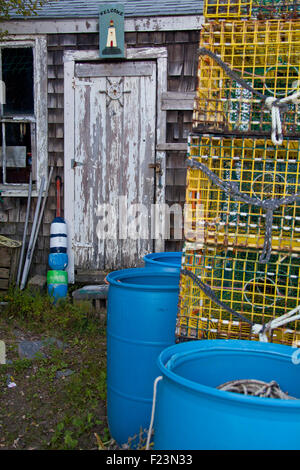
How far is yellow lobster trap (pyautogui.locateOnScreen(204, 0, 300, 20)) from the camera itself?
2.10m

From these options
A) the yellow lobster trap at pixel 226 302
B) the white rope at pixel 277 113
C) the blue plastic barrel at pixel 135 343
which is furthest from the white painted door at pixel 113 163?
the white rope at pixel 277 113

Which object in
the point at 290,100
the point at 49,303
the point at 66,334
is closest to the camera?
the point at 290,100

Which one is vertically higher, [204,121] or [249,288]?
[204,121]

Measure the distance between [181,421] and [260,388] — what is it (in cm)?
33

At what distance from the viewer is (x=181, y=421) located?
4.27 feet

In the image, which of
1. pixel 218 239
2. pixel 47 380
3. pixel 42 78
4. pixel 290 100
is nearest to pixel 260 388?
pixel 218 239

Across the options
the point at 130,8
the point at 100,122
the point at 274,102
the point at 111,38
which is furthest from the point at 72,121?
the point at 274,102

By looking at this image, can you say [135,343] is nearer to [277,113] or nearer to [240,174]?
[240,174]

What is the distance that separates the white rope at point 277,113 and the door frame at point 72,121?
3.25 metres

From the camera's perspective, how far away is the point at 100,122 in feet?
17.3

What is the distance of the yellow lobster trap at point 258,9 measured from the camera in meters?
2.10

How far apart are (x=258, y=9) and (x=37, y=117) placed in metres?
3.70

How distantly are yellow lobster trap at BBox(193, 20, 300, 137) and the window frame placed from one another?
139 inches
